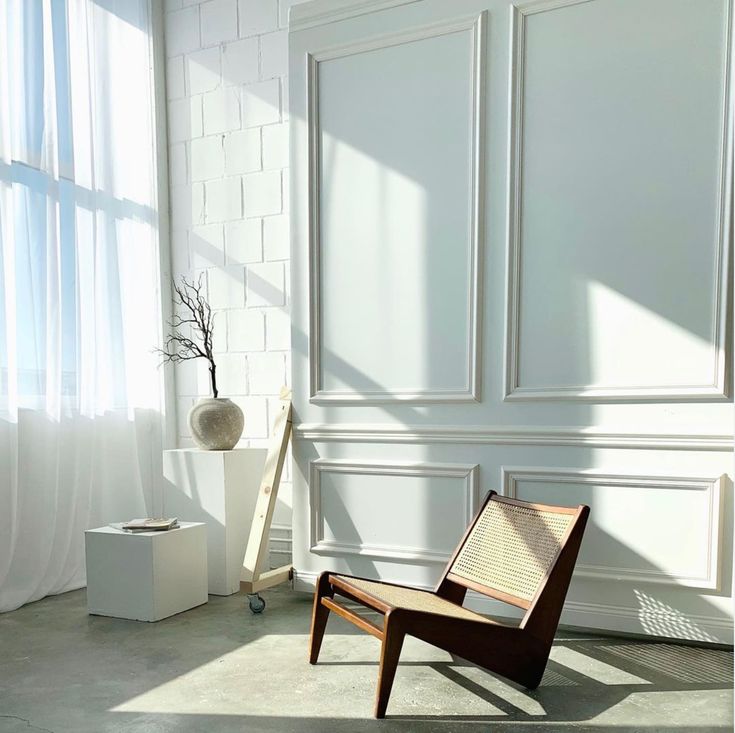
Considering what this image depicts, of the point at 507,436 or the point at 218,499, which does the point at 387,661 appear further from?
the point at 218,499

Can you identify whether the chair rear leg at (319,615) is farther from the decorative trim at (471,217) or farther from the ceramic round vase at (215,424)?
the ceramic round vase at (215,424)

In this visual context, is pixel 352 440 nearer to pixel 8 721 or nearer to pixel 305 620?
pixel 305 620

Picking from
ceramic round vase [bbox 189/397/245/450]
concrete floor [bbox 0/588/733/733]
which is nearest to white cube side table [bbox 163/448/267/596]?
ceramic round vase [bbox 189/397/245/450]

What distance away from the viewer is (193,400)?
445cm

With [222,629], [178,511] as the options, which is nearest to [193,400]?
[178,511]

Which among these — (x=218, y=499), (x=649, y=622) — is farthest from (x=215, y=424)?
(x=649, y=622)

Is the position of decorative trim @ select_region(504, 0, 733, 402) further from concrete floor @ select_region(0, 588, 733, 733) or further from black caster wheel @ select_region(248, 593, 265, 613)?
black caster wheel @ select_region(248, 593, 265, 613)

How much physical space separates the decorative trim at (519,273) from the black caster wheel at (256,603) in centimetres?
139

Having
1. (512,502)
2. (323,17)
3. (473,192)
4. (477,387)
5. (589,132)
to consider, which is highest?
(323,17)

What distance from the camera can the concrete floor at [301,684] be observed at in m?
2.24

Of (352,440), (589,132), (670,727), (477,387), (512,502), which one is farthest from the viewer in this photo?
(352,440)

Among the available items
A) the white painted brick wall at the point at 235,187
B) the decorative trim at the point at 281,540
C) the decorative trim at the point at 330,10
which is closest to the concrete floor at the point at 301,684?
Answer: the decorative trim at the point at 281,540

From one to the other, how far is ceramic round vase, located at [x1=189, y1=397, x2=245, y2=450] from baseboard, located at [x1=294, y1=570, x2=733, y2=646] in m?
1.53

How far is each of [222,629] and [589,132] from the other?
2492mm
